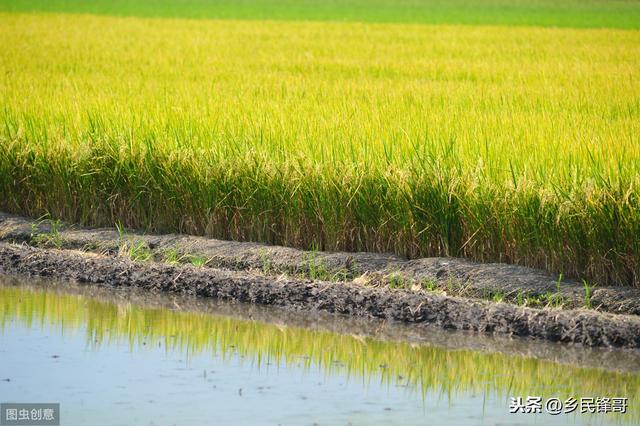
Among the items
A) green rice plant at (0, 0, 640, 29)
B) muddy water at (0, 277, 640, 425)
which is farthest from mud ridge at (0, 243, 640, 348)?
green rice plant at (0, 0, 640, 29)

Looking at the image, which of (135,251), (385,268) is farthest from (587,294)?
(135,251)

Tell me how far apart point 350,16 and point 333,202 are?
127 ft

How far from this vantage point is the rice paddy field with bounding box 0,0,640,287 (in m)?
7.44

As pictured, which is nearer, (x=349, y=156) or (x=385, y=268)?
(x=385, y=268)

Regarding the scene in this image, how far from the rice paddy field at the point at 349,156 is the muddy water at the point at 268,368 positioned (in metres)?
1.13

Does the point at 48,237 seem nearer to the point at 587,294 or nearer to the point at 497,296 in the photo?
the point at 497,296

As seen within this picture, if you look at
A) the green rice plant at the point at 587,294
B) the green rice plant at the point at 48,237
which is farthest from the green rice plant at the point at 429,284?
the green rice plant at the point at 48,237

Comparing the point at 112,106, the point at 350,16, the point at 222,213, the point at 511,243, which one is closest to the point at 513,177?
the point at 511,243

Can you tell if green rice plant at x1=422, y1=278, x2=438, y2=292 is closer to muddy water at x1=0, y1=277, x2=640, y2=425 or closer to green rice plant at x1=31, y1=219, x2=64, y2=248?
muddy water at x1=0, y1=277, x2=640, y2=425

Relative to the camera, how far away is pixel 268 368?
5703mm

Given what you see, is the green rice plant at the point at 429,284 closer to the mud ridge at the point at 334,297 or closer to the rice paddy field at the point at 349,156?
the mud ridge at the point at 334,297

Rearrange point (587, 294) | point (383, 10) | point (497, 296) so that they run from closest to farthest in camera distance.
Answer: point (587, 294) → point (497, 296) → point (383, 10)

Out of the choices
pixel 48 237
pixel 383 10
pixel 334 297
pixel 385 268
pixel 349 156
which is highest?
pixel 383 10

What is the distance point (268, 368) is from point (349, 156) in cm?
314
